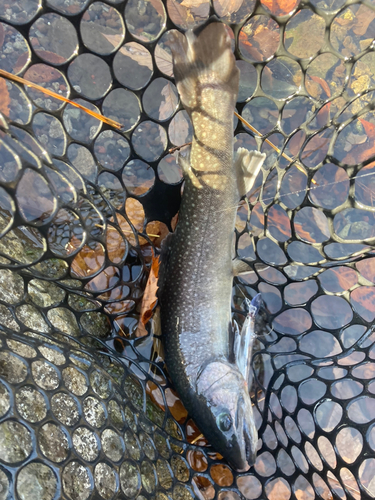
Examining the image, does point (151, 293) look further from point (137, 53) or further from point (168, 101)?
point (137, 53)

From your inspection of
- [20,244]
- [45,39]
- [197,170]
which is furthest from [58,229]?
[45,39]

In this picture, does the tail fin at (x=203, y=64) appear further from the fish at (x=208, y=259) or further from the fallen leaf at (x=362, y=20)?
the fallen leaf at (x=362, y=20)

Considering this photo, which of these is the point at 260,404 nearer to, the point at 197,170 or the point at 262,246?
the point at 262,246

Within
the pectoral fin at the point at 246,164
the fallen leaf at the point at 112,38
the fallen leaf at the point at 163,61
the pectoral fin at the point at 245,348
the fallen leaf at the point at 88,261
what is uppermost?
the fallen leaf at the point at 112,38

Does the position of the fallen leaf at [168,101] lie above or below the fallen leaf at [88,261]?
above

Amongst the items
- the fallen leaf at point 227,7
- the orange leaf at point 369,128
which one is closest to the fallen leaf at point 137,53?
the fallen leaf at point 227,7

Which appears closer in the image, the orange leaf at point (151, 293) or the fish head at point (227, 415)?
the fish head at point (227, 415)
